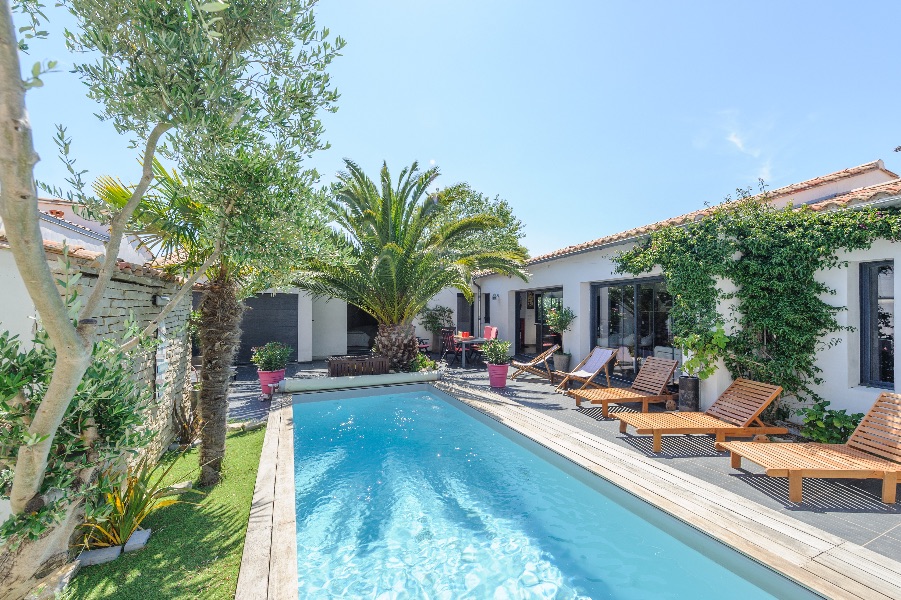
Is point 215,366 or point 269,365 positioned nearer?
point 215,366

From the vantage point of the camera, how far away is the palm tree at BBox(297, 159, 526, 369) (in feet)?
38.3

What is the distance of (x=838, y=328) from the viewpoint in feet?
22.1

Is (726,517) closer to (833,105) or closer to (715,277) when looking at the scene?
(715,277)

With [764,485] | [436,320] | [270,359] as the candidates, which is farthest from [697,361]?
[436,320]

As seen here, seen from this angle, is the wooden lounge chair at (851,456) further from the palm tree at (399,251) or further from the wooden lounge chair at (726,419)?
the palm tree at (399,251)

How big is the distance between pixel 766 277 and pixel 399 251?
8348mm

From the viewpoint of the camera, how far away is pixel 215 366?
18.5 feet

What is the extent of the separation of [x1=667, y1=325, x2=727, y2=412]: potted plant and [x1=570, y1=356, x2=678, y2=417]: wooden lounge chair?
324mm

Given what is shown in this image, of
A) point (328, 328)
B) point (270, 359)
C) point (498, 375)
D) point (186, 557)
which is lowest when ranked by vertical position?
point (186, 557)

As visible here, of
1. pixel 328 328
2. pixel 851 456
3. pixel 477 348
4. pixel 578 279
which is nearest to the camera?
pixel 851 456

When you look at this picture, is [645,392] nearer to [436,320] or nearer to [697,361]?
[697,361]

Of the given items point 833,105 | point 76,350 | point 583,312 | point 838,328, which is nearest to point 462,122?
point 583,312

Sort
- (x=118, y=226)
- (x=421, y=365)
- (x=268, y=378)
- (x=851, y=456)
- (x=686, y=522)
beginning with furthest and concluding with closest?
(x=421, y=365)
(x=268, y=378)
(x=851, y=456)
(x=686, y=522)
(x=118, y=226)

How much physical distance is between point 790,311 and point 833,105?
31.7 ft
